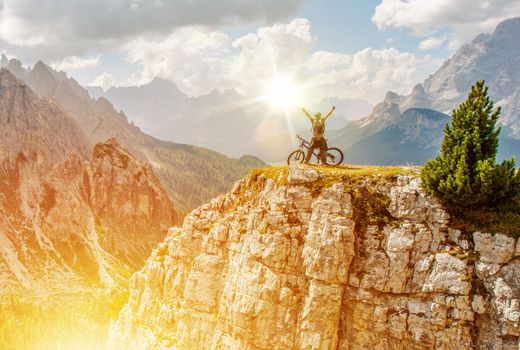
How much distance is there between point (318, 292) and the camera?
24.4 meters

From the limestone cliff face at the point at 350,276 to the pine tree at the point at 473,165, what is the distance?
5.03 ft

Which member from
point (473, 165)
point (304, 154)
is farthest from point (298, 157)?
point (473, 165)

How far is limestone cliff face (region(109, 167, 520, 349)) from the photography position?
22.2 metres

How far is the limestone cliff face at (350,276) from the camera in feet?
72.7

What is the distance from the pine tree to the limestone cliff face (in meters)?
1.53

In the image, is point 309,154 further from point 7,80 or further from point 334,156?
point 7,80

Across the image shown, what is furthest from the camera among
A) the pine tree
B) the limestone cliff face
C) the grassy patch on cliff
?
the grassy patch on cliff

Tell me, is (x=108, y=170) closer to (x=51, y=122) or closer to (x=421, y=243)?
(x=51, y=122)

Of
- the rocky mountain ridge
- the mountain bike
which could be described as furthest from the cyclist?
the rocky mountain ridge

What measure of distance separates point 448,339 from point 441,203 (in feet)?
27.6

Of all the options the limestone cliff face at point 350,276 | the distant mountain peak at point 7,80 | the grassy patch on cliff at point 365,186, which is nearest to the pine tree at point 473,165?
the limestone cliff face at point 350,276

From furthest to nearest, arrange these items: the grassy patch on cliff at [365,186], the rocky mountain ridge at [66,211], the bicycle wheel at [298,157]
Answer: the rocky mountain ridge at [66,211] → the bicycle wheel at [298,157] → the grassy patch on cliff at [365,186]

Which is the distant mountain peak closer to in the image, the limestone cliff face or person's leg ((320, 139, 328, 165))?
the limestone cliff face

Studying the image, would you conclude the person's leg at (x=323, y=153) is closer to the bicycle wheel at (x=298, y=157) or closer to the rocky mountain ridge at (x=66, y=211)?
the bicycle wheel at (x=298, y=157)
